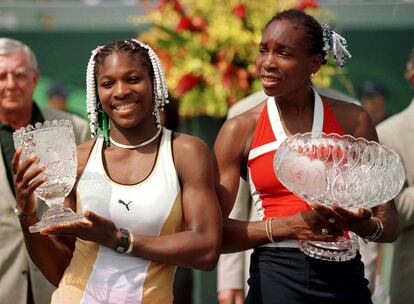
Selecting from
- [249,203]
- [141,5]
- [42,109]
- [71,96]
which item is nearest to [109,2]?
[141,5]


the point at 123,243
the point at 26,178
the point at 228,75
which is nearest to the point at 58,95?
the point at 228,75

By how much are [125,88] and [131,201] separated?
0.39 meters

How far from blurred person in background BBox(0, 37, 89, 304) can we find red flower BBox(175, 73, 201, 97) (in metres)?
0.84

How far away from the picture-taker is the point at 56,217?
127 inches

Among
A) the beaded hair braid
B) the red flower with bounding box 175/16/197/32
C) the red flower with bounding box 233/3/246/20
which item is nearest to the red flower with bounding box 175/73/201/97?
the red flower with bounding box 175/16/197/32

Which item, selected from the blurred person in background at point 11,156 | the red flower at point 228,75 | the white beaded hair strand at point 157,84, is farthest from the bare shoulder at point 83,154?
the red flower at point 228,75

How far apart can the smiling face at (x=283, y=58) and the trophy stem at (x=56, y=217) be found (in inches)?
34.4

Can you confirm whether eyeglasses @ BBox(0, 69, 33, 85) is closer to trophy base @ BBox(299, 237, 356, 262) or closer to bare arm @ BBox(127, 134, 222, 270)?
bare arm @ BBox(127, 134, 222, 270)

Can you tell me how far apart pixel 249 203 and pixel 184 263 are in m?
1.27

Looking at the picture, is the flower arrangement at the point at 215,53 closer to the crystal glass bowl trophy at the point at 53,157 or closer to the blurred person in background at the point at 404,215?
the blurred person in background at the point at 404,215

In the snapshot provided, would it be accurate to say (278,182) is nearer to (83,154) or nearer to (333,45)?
(333,45)

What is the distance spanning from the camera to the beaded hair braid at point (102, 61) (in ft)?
11.1

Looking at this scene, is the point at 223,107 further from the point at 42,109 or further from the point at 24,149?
the point at 24,149

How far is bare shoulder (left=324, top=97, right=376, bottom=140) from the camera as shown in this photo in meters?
3.67
